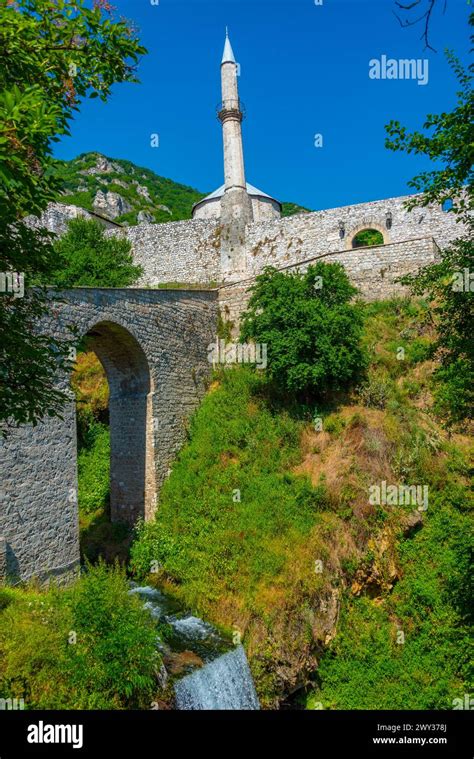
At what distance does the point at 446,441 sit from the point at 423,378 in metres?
2.07

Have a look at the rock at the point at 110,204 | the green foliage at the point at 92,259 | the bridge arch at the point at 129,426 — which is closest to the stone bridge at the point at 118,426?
the bridge arch at the point at 129,426

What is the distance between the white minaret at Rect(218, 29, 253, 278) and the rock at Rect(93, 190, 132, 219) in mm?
32024

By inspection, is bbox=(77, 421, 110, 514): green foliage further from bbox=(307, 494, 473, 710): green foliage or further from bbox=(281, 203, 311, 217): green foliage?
bbox=(281, 203, 311, 217): green foliage

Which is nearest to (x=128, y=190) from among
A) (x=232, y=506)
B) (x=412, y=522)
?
(x=232, y=506)

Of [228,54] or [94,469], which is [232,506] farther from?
[228,54]

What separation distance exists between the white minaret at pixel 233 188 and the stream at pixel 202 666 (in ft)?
57.9

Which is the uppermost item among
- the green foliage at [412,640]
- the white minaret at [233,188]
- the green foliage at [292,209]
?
the green foliage at [292,209]

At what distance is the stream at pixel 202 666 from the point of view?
747 cm

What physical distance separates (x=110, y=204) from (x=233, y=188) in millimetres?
35501

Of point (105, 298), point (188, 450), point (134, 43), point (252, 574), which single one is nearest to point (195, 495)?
point (188, 450)

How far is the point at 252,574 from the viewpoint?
973cm

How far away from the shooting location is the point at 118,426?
1379 centimetres

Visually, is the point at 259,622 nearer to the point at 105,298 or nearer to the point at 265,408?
the point at 265,408

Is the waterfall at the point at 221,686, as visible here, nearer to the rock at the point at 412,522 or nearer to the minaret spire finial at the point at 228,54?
the rock at the point at 412,522
